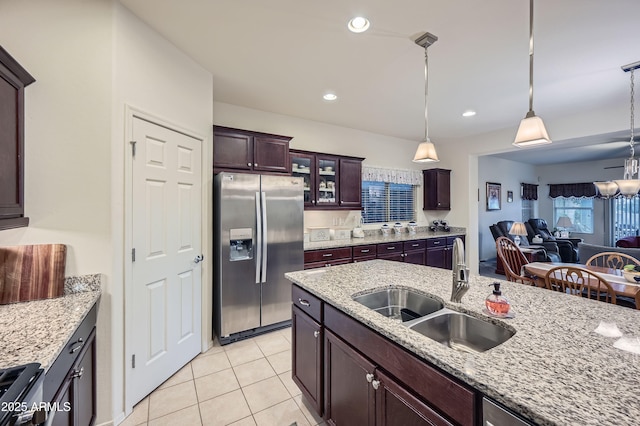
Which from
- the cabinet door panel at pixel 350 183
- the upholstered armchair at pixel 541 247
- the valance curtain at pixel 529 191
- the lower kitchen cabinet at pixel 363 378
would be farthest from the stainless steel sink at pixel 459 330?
the valance curtain at pixel 529 191

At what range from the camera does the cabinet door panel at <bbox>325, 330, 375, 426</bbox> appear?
1300 mm

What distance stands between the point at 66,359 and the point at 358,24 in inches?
102

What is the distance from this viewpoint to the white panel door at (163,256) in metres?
1.96

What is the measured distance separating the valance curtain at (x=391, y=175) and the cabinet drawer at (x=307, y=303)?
3.23 m

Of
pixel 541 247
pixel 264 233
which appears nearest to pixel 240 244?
pixel 264 233

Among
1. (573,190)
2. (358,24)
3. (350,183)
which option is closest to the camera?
(358,24)

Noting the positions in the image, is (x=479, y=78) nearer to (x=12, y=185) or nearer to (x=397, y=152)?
(x=397, y=152)

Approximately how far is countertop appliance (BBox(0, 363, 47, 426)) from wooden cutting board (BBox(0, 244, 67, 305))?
2.73 feet

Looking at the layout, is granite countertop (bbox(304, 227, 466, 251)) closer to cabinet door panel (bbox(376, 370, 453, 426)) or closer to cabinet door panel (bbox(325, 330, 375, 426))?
cabinet door panel (bbox(325, 330, 375, 426))

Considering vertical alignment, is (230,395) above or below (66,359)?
below

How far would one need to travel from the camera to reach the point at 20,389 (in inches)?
31.7

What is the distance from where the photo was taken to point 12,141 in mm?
1421

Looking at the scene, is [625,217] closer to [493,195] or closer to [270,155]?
[493,195]

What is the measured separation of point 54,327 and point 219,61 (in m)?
2.35
